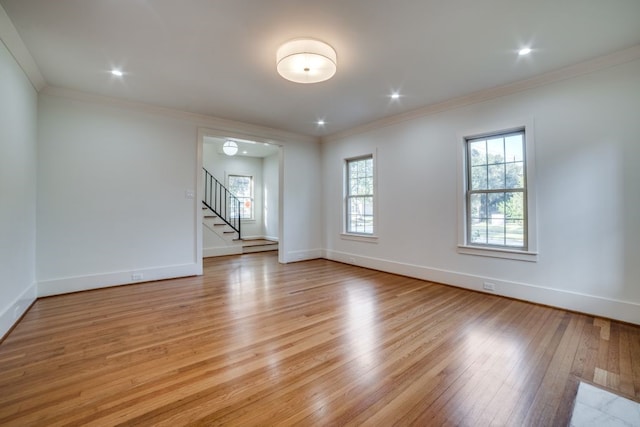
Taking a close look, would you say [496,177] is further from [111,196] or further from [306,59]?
[111,196]

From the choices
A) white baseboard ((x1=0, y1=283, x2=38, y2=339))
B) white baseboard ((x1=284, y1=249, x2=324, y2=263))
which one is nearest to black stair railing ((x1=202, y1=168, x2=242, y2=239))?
white baseboard ((x1=284, y1=249, x2=324, y2=263))

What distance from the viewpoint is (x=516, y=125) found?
3674 millimetres

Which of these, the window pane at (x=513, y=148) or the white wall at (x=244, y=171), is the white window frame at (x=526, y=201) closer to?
the window pane at (x=513, y=148)

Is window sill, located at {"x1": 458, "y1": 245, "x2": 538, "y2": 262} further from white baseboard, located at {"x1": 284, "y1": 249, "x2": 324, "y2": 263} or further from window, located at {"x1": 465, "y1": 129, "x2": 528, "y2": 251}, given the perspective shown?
white baseboard, located at {"x1": 284, "y1": 249, "x2": 324, "y2": 263}

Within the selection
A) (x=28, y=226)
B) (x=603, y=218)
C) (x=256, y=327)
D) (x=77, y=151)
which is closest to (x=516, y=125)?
(x=603, y=218)

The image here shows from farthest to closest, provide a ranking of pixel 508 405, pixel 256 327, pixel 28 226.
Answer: pixel 28 226, pixel 256 327, pixel 508 405

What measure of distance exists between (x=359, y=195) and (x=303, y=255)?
1925mm

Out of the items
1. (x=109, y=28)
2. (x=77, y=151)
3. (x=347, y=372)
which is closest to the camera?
(x=347, y=372)

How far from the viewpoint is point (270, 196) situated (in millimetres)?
9312

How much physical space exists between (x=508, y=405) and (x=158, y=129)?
5513mm

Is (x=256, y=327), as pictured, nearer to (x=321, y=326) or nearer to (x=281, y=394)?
(x=321, y=326)

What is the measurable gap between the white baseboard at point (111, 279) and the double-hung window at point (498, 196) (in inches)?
184

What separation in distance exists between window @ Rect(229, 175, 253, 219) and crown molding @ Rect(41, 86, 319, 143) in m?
3.61

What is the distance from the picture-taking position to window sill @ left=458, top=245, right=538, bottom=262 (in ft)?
11.6
